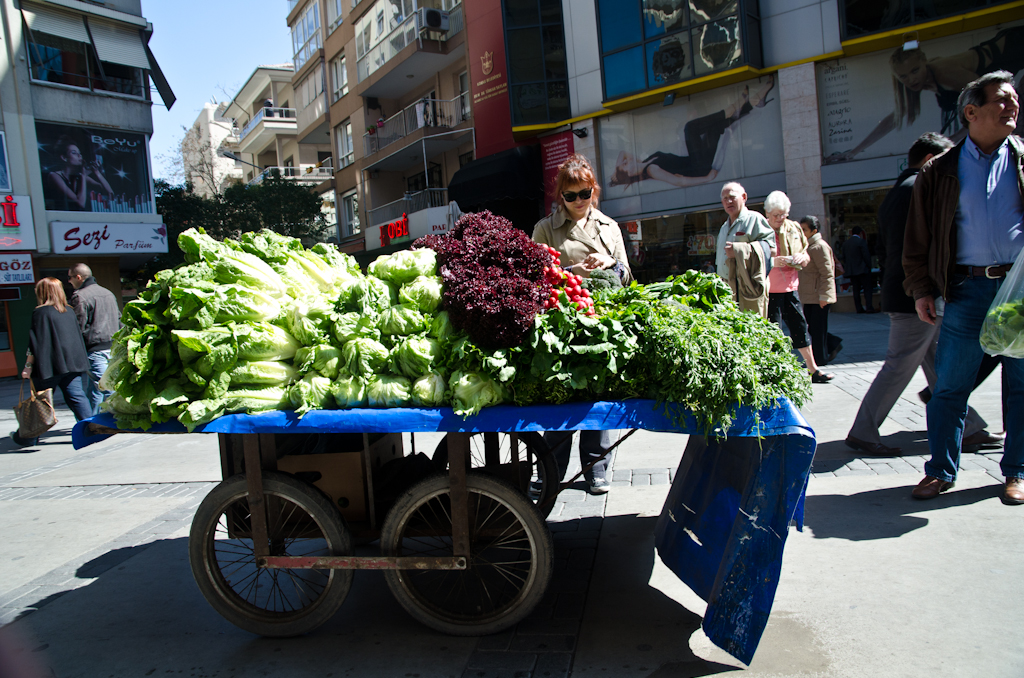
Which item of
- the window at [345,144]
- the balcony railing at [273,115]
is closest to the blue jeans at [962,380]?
the window at [345,144]

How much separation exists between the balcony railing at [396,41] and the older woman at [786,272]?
18887mm

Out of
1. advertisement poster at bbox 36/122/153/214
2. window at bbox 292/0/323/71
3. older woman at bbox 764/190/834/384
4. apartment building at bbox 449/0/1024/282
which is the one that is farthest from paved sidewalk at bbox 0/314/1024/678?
window at bbox 292/0/323/71

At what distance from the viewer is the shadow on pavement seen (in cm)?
352

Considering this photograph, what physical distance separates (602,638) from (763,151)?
1529 cm

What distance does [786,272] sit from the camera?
22.4 ft

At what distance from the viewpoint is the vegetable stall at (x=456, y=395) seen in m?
2.43

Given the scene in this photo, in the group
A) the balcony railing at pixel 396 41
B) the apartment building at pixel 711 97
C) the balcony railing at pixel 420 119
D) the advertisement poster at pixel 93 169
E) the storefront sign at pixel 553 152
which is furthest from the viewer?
the balcony railing at pixel 420 119

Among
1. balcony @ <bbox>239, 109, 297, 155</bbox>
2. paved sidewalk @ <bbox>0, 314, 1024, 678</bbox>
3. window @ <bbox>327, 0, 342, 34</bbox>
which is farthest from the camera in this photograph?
balcony @ <bbox>239, 109, 297, 155</bbox>

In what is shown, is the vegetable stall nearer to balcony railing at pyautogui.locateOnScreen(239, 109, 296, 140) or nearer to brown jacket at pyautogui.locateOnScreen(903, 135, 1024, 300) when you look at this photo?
brown jacket at pyautogui.locateOnScreen(903, 135, 1024, 300)

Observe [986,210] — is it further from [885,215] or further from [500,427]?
[500,427]

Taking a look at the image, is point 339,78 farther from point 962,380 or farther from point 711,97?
point 962,380

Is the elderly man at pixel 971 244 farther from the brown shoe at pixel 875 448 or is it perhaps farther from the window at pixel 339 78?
the window at pixel 339 78

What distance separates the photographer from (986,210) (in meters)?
3.55

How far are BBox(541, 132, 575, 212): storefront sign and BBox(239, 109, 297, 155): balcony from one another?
79.1 ft
